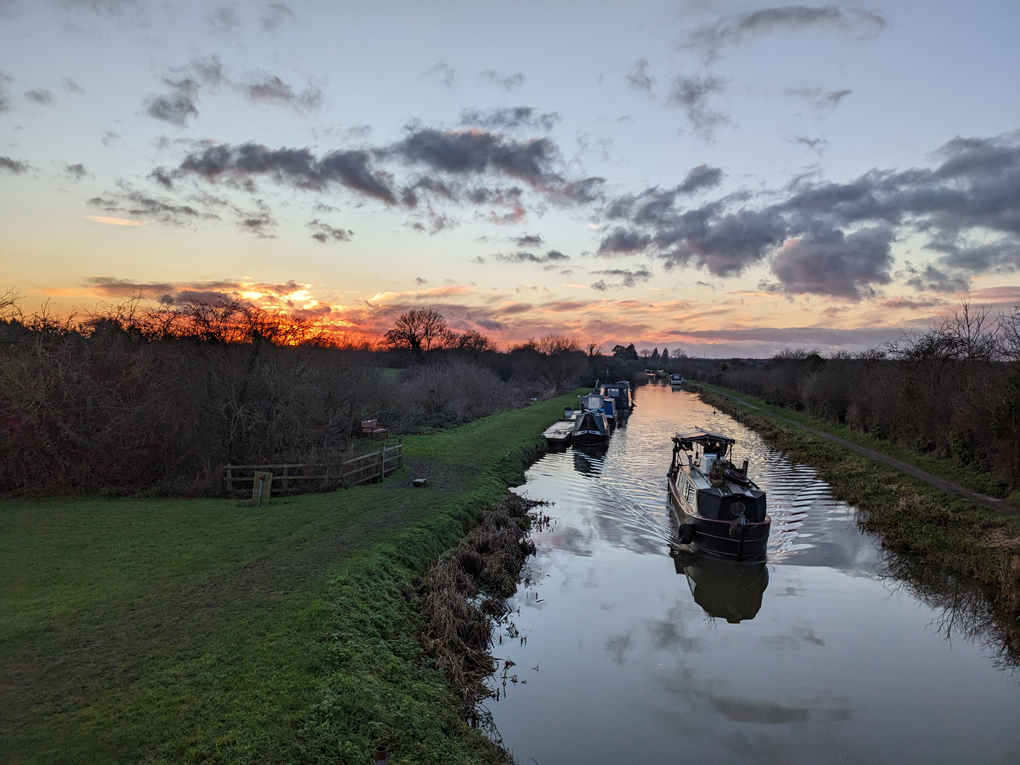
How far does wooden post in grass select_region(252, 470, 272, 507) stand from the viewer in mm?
15784

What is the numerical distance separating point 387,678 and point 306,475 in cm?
1105

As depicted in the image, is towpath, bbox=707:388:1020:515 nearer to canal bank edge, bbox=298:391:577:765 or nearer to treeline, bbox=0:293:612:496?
canal bank edge, bbox=298:391:577:765

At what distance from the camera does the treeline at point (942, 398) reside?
17.5 metres

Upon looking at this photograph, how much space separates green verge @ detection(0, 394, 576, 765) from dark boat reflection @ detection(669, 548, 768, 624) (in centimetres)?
654

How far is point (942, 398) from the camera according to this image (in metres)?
22.7

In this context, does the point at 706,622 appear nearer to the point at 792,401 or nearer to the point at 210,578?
the point at 210,578

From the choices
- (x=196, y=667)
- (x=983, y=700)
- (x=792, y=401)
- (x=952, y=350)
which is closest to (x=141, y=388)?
(x=196, y=667)

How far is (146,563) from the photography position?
10578 mm

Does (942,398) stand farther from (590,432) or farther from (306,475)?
(306,475)

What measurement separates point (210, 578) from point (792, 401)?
167ft

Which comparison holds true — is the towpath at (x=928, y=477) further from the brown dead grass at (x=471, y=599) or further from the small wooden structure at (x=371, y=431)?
the small wooden structure at (x=371, y=431)

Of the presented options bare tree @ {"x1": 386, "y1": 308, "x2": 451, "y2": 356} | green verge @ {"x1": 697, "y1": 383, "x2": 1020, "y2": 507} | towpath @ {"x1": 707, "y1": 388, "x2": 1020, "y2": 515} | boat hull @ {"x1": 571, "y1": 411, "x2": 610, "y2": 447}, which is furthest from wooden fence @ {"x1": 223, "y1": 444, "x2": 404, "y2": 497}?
bare tree @ {"x1": 386, "y1": 308, "x2": 451, "y2": 356}

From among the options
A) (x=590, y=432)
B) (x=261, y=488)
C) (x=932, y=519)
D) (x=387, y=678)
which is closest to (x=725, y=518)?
(x=932, y=519)

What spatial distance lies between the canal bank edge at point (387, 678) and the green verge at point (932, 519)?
39.4 ft
